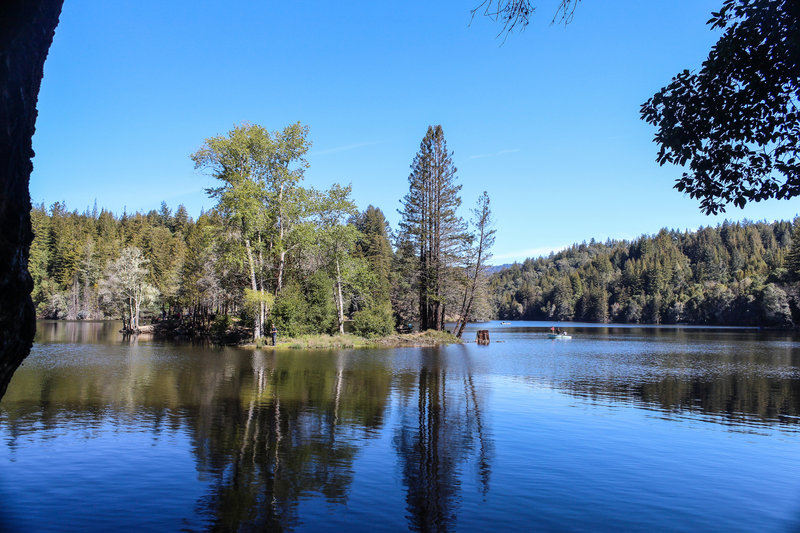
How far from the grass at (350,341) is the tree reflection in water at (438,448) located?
1900 cm

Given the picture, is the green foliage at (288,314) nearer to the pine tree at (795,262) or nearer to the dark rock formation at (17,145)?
the dark rock formation at (17,145)

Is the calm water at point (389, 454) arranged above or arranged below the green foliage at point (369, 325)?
below

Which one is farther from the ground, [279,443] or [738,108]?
[738,108]

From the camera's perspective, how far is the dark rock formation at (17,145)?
13.3 feet

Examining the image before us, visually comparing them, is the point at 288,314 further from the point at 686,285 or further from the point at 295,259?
the point at 686,285

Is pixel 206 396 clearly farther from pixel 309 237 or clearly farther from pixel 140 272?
pixel 140 272

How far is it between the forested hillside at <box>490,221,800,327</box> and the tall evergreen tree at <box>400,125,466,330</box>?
123 feet

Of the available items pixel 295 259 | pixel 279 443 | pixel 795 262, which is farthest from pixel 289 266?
pixel 795 262

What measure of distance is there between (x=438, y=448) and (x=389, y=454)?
1177 millimetres

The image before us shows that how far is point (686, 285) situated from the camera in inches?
5231

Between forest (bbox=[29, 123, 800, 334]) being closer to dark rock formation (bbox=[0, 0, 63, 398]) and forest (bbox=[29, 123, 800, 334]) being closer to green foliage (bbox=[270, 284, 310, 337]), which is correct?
green foliage (bbox=[270, 284, 310, 337])

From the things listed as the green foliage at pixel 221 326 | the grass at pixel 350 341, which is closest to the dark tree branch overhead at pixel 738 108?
the grass at pixel 350 341

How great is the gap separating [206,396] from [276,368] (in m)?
7.97

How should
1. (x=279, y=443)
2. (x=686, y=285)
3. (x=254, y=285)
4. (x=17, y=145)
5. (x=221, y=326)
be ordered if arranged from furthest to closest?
(x=686, y=285) < (x=221, y=326) < (x=254, y=285) < (x=279, y=443) < (x=17, y=145)
